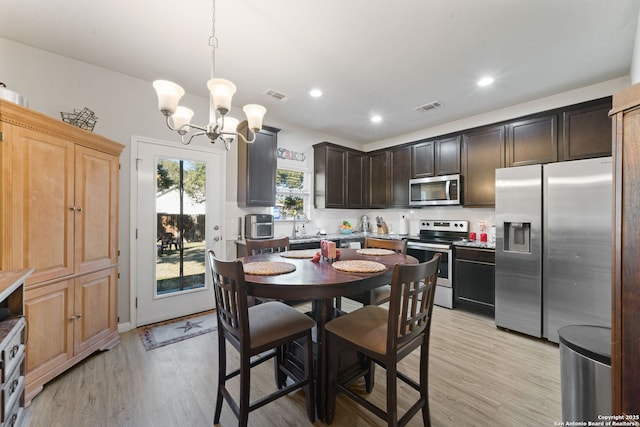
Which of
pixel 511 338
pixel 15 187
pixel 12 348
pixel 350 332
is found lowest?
pixel 511 338

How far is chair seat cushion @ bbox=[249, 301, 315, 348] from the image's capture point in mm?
→ 1434

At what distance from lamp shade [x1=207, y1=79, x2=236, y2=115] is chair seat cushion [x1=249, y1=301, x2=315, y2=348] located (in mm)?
1315

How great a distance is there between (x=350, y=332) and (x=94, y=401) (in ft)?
5.92

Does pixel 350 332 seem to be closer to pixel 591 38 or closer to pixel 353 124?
pixel 591 38

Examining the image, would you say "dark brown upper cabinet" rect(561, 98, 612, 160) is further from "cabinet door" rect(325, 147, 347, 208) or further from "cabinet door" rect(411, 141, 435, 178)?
"cabinet door" rect(325, 147, 347, 208)

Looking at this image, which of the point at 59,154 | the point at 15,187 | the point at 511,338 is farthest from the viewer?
the point at 511,338

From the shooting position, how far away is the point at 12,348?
1062mm

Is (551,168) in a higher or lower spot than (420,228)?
higher

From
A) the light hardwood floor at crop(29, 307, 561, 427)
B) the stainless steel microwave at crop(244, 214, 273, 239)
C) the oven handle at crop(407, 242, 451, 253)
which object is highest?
the stainless steel microwave at crop(244, 214, 273, 239)

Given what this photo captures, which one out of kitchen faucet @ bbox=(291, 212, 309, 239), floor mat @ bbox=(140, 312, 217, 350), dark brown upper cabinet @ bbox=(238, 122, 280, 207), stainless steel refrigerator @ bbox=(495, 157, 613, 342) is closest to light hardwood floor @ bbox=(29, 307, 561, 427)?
floor mat @ bbox=(140, 312, 217, 350)

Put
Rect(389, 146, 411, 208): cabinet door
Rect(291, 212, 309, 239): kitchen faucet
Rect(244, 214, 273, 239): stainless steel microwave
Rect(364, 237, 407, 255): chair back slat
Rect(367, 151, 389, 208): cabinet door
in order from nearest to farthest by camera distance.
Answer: Rect(364, 237, 407, 255): chair back slat < Rect(244, 214, 273, 239): stainless steel microwave < Rect(291, 212, 309, 239): kitchen faucet < Rect(389, 146, 411, 208): cabinet door < Rect(367, 151, 389, 208): cabinet door

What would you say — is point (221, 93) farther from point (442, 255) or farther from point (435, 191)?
point (435, 191)

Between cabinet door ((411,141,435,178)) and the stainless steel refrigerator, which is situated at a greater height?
cabinet door ((411,141,435,178))

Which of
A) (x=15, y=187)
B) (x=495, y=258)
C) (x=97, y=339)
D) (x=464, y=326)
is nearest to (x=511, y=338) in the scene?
(x=464, y=326)
